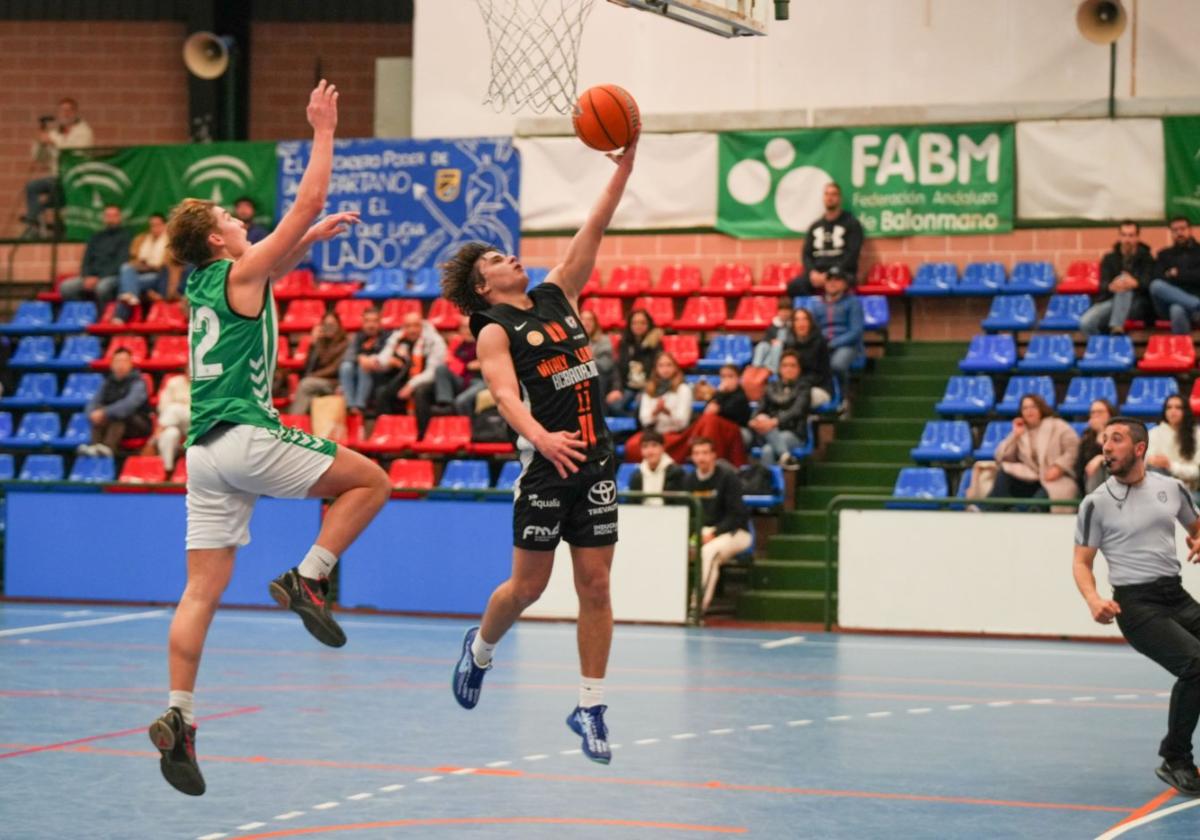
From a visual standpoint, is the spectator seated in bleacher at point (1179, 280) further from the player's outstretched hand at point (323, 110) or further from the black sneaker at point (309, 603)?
the player's outstretched hand at point (323, 110)

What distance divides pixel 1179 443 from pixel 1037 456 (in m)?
1.19

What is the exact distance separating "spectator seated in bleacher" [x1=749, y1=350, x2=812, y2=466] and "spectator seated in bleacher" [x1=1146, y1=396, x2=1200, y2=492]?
338 cm

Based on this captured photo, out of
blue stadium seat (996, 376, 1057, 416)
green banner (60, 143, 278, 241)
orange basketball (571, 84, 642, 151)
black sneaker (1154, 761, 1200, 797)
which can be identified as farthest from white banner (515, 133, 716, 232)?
black sneaker (1154, 761, 1200, 797)

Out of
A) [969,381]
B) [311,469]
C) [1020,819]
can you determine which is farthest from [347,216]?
[969,381]

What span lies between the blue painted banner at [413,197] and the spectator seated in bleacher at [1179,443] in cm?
847

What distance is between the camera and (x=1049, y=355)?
1772cm

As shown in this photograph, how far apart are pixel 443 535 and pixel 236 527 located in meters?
9.82

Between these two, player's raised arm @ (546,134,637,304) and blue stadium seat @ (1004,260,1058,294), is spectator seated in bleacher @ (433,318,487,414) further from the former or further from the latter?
player's raised arm @ (546,134,637,304)

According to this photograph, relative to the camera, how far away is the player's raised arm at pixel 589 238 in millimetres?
7375

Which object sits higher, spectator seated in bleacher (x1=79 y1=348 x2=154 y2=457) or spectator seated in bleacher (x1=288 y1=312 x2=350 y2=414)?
spectator seated in bleacher (x1=288 y1=312 x2=350 y2=414)

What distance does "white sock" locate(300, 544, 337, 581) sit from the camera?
22.9ft

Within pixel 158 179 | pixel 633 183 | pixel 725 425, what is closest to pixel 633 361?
pixel 725 425

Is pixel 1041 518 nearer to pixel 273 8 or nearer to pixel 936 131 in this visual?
pixel 936 131

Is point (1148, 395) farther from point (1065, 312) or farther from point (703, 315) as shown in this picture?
point (703, 315)
